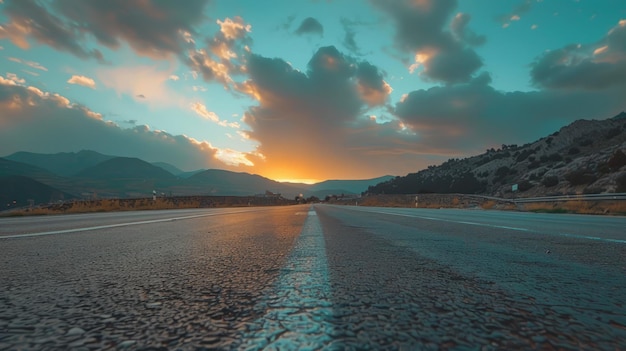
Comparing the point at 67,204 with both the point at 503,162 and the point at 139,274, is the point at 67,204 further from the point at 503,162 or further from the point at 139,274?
the point at 503,162

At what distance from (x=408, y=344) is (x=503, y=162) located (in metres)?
73.2

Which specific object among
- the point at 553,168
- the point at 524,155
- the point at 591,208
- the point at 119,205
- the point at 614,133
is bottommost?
the point at 119,205

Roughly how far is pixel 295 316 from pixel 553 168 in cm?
5057

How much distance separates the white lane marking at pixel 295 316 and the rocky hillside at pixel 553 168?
82.0 feet

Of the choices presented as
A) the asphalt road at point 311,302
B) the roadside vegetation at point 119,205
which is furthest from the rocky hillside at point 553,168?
the asphalt road at point 311,302

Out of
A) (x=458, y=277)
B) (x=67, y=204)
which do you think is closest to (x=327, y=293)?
(x=458, y=277)

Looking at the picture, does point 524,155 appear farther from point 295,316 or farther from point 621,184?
point 295,316

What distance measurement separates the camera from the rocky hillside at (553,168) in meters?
28.2

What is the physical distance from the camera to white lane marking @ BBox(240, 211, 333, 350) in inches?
33.3

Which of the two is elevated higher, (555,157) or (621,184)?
(555,157)

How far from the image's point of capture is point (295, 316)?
1.06 meters

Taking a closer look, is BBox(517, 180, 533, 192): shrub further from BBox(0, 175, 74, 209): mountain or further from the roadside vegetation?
BBox(0, 175, 74, 209): mountain

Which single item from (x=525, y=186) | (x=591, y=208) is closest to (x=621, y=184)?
(x=591, y=208)

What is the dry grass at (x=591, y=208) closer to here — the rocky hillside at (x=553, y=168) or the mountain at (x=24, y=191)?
the rocky hillside at (x=553, y=168)
